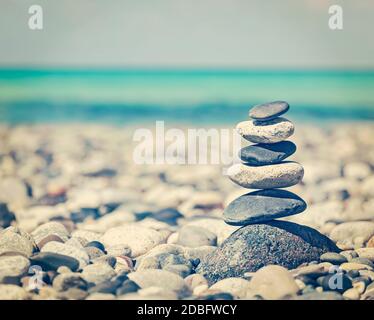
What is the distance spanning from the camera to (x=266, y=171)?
475 centimetres

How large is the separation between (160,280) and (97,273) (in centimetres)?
44

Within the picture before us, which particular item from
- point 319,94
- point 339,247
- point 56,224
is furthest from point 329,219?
point 319,94

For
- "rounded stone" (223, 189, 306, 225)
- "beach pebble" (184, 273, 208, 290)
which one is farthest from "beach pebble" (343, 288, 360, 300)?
"beach pebble" (184, 273, 208, 290)

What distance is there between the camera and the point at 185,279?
4492 millimetres

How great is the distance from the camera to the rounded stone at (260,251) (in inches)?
178

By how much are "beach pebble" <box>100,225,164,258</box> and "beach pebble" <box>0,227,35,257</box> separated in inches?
29.6

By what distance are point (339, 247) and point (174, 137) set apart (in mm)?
9034

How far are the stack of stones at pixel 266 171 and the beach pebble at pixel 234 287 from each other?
53 cm

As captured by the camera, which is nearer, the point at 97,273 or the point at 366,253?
the point at 97,273

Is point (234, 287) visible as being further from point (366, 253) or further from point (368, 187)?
point (368, 187)

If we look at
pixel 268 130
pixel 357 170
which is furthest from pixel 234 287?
pixel 357 170

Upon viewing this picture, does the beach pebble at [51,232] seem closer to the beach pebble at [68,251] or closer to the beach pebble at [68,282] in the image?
the beach pebble at [68,251]

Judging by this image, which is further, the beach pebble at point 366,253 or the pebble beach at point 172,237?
the beach pebble at point 366,253

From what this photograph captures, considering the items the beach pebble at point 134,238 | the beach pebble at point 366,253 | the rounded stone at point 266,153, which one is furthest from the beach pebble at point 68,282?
the beach pebble at point 366,253
